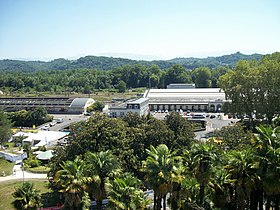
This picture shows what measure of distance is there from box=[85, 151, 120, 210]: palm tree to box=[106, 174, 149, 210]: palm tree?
118 cm

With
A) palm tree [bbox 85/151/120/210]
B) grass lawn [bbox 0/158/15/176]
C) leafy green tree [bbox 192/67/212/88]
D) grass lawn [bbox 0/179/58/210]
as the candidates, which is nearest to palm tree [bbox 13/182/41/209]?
grass lawn [bbox 0/179/58/210]

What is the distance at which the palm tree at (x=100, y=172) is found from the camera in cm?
1760

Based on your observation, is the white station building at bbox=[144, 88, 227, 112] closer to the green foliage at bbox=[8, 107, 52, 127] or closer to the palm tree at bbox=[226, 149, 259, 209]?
the green foliage at bbox=[8, 107, 52, 127]

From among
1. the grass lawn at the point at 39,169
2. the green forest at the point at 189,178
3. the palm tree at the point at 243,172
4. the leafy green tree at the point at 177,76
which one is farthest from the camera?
the leafy green tree at the point at 177,76

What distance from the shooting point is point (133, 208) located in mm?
15953

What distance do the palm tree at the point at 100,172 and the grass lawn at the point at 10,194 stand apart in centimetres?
1304

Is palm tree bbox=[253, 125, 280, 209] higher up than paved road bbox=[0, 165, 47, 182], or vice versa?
palm tree bbox=[253, 125, 280, 209]

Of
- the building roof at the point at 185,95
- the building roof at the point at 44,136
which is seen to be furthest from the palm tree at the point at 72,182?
the building roof at the point at 185,95

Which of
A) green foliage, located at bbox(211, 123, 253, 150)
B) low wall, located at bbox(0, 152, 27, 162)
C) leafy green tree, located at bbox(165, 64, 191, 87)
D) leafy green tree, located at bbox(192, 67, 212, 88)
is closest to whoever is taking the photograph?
green foliage, located at bbox(211, 123, 253, 150)

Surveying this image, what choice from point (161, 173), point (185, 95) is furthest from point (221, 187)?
point (185, 95)

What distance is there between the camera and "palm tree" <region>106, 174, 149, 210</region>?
15.9 m

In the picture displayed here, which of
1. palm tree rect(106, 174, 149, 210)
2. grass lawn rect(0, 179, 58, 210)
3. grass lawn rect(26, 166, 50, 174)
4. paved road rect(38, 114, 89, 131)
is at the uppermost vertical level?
palm tree rect(106, 174, 149, 210)

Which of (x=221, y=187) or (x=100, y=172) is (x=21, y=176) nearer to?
(x=100, y=172)

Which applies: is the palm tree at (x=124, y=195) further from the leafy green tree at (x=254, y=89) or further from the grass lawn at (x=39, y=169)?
the leafy green tree at (x=254, y=89)
